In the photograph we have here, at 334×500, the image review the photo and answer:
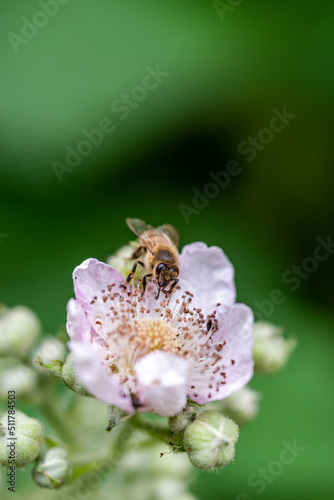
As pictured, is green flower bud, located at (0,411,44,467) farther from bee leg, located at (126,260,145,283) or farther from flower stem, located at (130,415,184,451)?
bee leg, located at (126,260,145,283)

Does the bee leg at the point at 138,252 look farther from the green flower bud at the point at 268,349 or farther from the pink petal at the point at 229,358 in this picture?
the green flower bud at the point at 268,349

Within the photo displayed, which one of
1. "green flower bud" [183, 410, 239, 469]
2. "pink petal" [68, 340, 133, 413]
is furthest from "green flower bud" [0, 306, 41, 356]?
"green flower bud" [183, 410, 239, 469]

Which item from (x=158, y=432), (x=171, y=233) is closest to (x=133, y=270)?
(x=171, y=233)

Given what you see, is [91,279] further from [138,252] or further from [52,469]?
[52,469]

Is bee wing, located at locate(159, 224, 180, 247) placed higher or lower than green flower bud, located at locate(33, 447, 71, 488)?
higher

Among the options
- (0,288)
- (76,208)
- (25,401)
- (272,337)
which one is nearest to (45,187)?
(76,208)

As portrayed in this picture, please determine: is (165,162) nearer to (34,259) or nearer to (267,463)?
(34,259)
